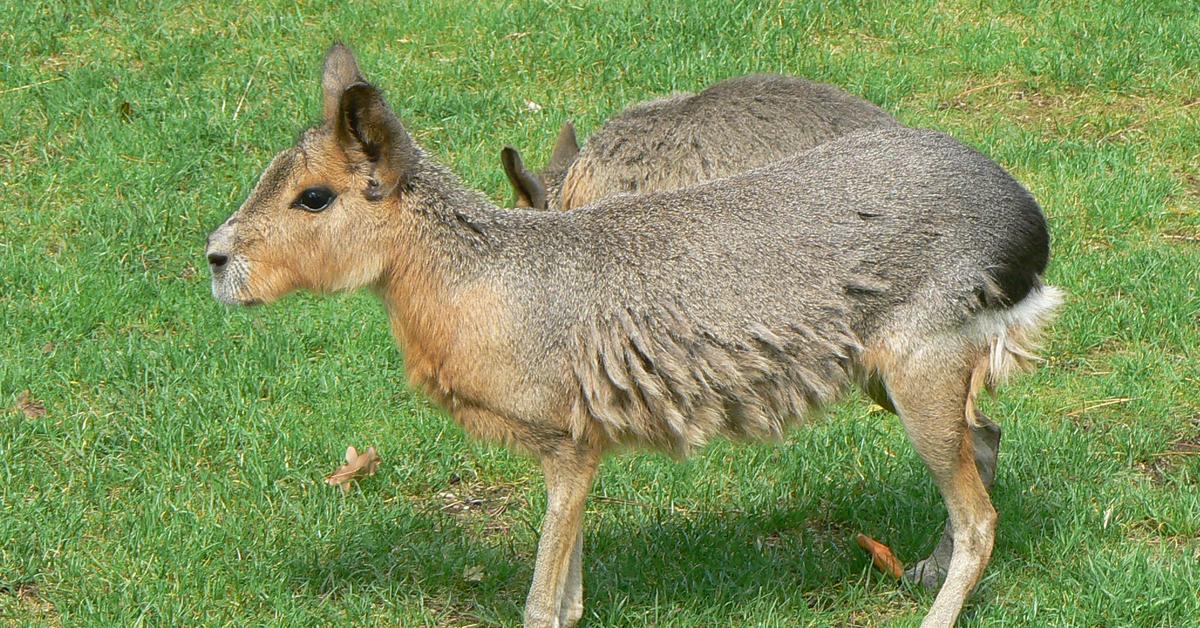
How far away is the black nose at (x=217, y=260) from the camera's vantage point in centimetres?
407

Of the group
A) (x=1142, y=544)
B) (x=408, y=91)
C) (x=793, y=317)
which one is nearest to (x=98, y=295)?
(x=408, y=91)

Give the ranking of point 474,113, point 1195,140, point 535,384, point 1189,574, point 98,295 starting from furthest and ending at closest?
point 474,113
point 1195,140
point 98,295
point 1189,574
point 535,384

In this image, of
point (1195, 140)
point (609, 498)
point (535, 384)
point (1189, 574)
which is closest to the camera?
point (535, 384)

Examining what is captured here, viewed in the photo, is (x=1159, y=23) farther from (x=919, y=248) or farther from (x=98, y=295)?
(x=98, y=295)

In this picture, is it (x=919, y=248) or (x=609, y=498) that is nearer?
(x=919, y=248)

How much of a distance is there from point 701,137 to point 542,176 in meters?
0.84

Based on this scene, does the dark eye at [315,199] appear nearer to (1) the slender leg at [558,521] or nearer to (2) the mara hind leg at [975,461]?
(1) the slender leg at [558,521]

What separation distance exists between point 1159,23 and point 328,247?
5787 millimetres

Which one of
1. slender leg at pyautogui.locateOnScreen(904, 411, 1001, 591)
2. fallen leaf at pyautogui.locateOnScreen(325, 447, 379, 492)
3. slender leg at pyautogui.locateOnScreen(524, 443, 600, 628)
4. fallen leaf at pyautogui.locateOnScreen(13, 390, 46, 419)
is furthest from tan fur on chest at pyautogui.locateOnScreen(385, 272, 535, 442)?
fallen leaf at pyautogui.locateOnScreen(13, 390, 46, 419)

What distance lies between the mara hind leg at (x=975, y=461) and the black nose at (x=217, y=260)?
71.6 inches

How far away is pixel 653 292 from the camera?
13.4 feet

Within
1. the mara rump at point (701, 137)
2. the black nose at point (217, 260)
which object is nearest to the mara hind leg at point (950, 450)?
the mara rump at point (701, 137)

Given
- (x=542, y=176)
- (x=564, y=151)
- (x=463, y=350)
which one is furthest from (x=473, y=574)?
(x=564, y=151)

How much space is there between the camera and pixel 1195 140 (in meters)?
7.35
